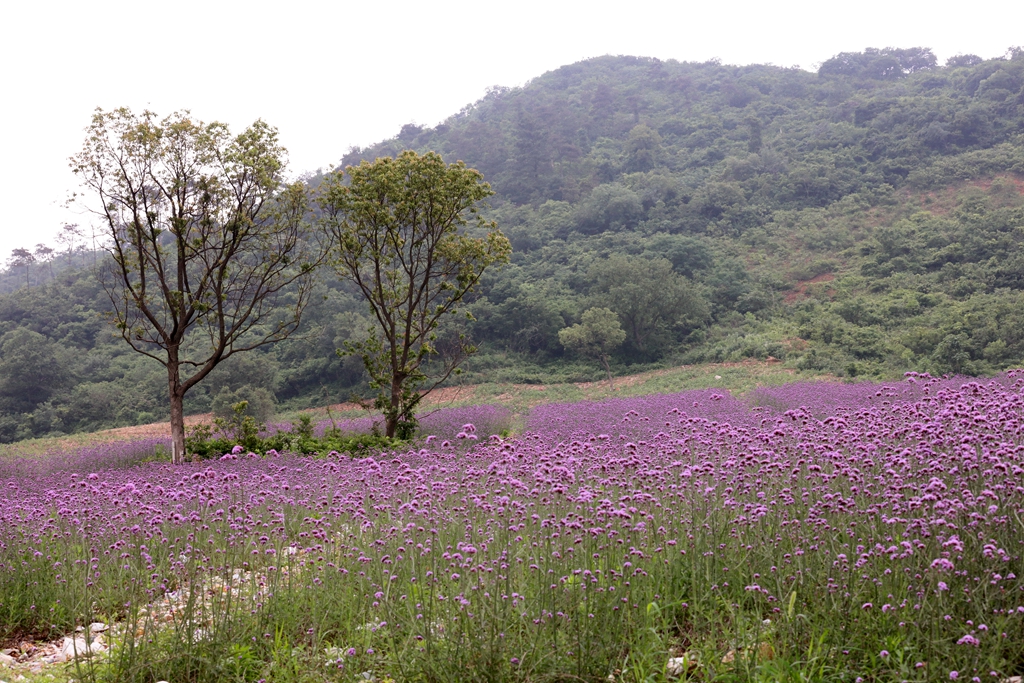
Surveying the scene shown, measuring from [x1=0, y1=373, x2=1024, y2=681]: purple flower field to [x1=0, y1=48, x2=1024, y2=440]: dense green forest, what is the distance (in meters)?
12.1

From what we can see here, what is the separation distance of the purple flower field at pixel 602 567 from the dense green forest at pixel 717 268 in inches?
478

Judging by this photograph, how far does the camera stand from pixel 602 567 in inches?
136

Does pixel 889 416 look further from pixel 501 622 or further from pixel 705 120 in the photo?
pixel 705 120

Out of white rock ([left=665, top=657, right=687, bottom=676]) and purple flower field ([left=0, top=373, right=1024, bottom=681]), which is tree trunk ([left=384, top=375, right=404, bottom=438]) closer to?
purple flower field ([left=0, top=373, right=1024, bottom=681])

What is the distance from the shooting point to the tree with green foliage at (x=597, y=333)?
1228 inches

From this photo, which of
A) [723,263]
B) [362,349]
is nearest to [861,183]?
[723,263]

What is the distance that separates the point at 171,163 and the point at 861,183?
4828 centimetres

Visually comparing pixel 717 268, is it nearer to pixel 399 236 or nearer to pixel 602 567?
pixel 399 236

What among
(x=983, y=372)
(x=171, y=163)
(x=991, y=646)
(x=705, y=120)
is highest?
(x=705, y=120)

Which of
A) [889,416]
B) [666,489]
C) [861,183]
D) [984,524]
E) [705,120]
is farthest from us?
[705,120]

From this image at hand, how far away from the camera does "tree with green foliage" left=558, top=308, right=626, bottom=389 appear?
31.2 metres

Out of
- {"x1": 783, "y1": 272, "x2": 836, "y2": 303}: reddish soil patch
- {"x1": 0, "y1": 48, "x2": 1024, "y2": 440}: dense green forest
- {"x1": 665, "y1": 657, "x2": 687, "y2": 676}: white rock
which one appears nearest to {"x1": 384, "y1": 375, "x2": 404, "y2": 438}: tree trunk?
{"x1": 0, "y1": 48, "x2": 1024, "y2": 440}: dense green forest

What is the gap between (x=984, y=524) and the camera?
3.00 m

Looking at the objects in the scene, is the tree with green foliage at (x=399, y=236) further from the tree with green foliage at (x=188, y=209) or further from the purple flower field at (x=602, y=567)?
the purple flower field at (x=602, y=567)
